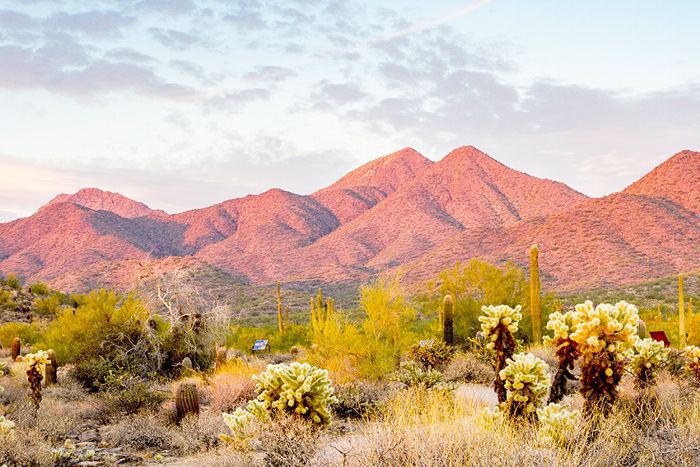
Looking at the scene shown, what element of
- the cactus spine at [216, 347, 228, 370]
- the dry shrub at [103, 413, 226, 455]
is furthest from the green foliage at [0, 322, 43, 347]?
the dry shrub at [103, 413, 226, 455]

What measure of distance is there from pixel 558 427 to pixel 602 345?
985 millimetres

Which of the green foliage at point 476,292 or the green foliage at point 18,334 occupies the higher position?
the green foliage at point 476,292

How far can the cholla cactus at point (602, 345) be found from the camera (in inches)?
259

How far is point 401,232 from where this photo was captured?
252 ft

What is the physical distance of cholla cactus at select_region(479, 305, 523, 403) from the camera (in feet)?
25.7

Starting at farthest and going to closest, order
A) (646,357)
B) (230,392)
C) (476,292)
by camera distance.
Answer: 1. (476,292)
2. (230,392)
3. (646,357)

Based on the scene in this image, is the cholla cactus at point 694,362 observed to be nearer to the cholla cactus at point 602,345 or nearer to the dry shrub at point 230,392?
the cholla cactus at point 602,345

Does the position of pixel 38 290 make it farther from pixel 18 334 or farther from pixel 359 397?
pixel 359 397

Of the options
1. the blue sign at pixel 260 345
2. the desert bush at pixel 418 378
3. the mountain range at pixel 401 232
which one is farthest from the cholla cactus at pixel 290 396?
the mountain range at pixel 401 232

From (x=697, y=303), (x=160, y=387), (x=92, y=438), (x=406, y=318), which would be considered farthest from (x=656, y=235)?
(x=92, y=438)

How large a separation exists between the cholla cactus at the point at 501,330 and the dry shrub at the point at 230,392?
20.0ft

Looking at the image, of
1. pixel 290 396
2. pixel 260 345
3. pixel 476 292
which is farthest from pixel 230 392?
pixel 260 345

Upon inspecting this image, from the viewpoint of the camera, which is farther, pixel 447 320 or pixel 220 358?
pixel 447 320

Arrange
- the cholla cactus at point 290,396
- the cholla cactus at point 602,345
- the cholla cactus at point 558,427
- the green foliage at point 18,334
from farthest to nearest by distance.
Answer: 1. the green foliage at point 18,334
2. the cholla cactus at point 290,396
3. the cholla cactus at point 602,345
4. the cholla cactus at point 558,427
